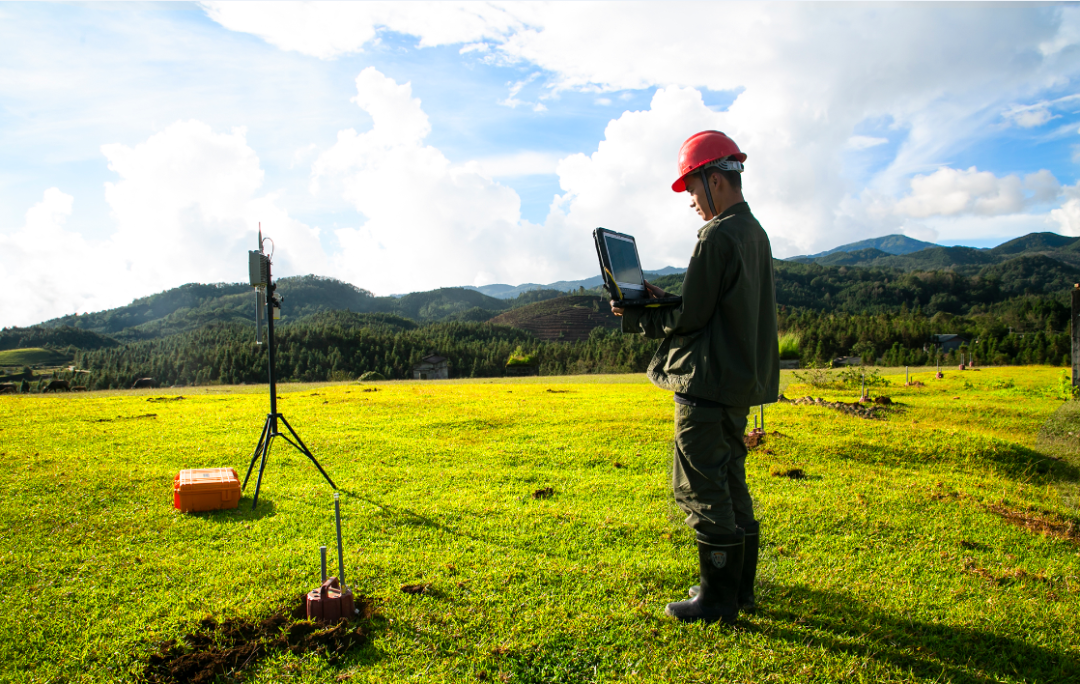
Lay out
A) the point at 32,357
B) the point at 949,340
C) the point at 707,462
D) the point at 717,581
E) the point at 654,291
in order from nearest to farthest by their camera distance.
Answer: the point at 707,462 < the point at 717,581 < the point at 654,291 < the point at 949,340 < the point at 32,357

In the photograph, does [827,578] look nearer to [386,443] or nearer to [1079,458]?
[1079,458]

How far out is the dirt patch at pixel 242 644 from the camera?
3.39m

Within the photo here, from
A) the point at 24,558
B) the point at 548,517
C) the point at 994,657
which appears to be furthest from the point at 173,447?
the point at 994,657

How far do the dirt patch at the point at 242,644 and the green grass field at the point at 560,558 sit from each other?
4.4 inches

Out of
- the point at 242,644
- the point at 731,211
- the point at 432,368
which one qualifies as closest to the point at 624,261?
the point at 731,211

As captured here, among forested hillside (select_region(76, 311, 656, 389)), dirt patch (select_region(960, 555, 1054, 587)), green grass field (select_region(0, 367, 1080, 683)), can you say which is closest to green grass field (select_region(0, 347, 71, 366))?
forested hillside (select_region(76, 311, 656, 389))

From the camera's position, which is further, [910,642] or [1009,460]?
[1009,460]

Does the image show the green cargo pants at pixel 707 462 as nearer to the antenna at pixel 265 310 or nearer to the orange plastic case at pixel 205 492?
the antenna at pixel 265 310

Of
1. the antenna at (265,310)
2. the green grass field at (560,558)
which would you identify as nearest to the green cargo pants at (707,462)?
the green grass field at (560,558)

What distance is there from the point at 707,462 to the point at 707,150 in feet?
7.04

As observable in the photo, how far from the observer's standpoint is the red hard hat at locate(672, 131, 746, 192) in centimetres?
391

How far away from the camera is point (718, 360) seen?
12.4 feet

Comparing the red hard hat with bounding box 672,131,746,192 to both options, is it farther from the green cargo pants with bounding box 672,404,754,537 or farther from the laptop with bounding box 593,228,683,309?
the green cargo pants with bounding box 672,404,754,537

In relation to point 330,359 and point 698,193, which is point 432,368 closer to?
point 330,359
